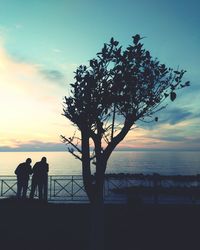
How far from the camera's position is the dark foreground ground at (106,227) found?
869 centimetres

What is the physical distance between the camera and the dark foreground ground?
28.5ft

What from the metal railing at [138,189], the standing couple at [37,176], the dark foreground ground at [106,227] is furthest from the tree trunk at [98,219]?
the standing couple at [37,176]

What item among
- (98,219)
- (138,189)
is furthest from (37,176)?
(98,219)

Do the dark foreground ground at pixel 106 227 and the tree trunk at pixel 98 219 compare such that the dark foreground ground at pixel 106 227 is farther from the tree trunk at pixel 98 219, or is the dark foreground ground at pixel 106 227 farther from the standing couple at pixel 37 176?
the tree trunk at pixel 98 219

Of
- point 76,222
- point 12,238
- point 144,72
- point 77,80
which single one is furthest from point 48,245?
point 144,72

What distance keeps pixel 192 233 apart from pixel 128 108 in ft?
17.1

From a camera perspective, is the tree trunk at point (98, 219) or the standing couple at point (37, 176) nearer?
the tree trunk at point (98, 219)

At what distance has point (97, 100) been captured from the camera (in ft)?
24.6

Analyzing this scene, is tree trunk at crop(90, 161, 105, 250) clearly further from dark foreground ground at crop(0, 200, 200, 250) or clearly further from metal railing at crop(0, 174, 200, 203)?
metal railing at crop(0, 174, 200, 203)

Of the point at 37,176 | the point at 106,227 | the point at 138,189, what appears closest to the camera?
the point at 106,227

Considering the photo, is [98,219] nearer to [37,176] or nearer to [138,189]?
[37,176]

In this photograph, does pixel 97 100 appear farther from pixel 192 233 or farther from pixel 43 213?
pixel 43 213

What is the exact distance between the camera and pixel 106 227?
35.1 ft

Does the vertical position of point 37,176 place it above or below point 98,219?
above
